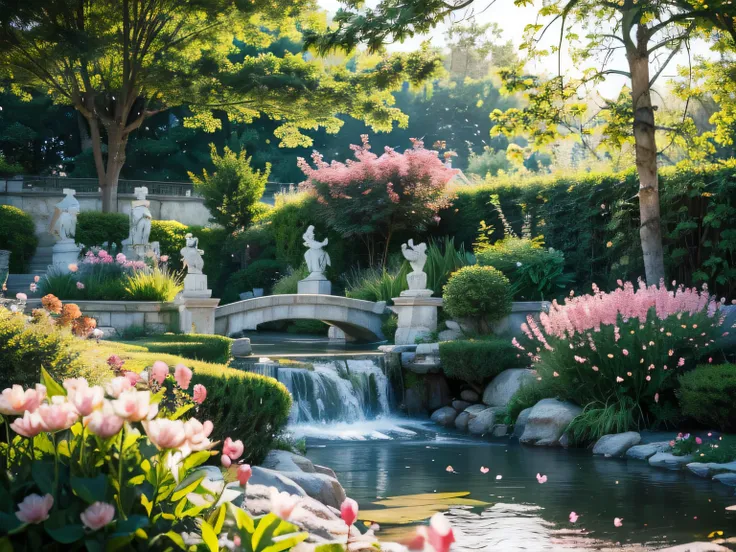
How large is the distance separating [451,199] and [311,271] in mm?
3769

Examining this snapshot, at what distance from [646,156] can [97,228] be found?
15663 mm

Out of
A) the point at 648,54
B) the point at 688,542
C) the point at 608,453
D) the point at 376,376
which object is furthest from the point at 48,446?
the point at 648,54

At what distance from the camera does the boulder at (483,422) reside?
462 inches

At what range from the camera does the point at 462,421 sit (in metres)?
12.4

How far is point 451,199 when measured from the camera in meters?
20.5

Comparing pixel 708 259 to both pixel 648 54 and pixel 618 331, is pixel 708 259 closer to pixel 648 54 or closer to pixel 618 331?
pixel 648 54

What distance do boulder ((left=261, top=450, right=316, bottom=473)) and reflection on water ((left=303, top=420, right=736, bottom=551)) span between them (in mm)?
585

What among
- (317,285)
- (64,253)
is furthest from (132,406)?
(317,285)

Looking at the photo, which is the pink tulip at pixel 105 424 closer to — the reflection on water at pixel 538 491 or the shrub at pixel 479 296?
the reflection on water at pixel 538 491

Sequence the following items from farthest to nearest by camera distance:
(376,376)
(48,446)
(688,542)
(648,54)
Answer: (376,376) → (648,54) → (688,542) → (48,446)

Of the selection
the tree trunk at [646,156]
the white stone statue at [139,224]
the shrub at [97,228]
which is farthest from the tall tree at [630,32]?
the shrub at [97,228]

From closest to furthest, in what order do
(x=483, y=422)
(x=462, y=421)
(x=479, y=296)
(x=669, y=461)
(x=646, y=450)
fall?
(x=669, y=461) → (x=646, y=450) → (x=483, y=422) → (x=462, y=421) → (x=479, y=296)

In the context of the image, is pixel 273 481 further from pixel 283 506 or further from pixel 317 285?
pixel 317 285

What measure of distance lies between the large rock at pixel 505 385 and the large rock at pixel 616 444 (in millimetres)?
2451
